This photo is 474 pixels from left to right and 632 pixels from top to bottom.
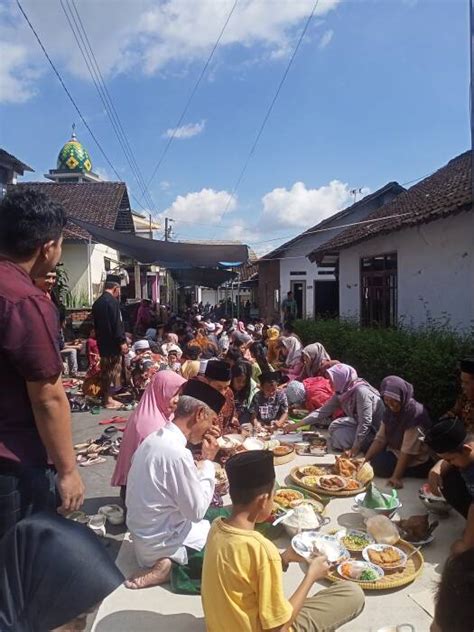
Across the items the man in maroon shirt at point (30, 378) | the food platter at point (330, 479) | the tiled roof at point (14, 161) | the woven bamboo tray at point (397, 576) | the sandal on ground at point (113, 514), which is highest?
the tiled roof at point (14, 161)

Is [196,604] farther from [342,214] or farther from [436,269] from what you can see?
[342,214]

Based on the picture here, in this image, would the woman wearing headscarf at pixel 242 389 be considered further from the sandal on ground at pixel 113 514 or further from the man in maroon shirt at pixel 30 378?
the man in maroon shirt at pixel 30 378

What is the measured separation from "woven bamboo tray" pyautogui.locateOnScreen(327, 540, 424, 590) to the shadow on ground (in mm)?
863

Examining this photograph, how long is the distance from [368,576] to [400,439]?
6.42ft

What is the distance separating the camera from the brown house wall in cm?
2289

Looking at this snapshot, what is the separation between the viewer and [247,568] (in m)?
2.08

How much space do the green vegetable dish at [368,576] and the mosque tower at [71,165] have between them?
2533 cm

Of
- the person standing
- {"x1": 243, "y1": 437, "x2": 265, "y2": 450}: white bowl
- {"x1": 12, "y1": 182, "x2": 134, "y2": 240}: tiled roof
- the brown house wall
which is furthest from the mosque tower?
{"x1": 243, "y1": 437, "x2": 265, "y2": 450}: white bowl

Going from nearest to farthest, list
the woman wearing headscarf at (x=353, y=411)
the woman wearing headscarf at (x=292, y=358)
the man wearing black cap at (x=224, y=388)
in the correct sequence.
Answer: the man wearing black cap at (x=224, y=388)
the woman wearing headscarf at (x=353, y=411)
the woman wearing headscarf at (x=292, y=358)

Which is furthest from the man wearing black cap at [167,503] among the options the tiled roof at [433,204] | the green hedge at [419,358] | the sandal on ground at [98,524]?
the tiled roof at [433,204]

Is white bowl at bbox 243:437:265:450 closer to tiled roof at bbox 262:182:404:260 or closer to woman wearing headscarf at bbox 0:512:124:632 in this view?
woman wearing headscarf at bbox 0:512:124:632

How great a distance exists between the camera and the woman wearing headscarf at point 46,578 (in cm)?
125

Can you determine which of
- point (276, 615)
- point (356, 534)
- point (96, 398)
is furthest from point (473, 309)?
point (276, 615)

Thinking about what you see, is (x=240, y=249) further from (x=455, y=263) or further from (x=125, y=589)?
(x=125, y=589)
